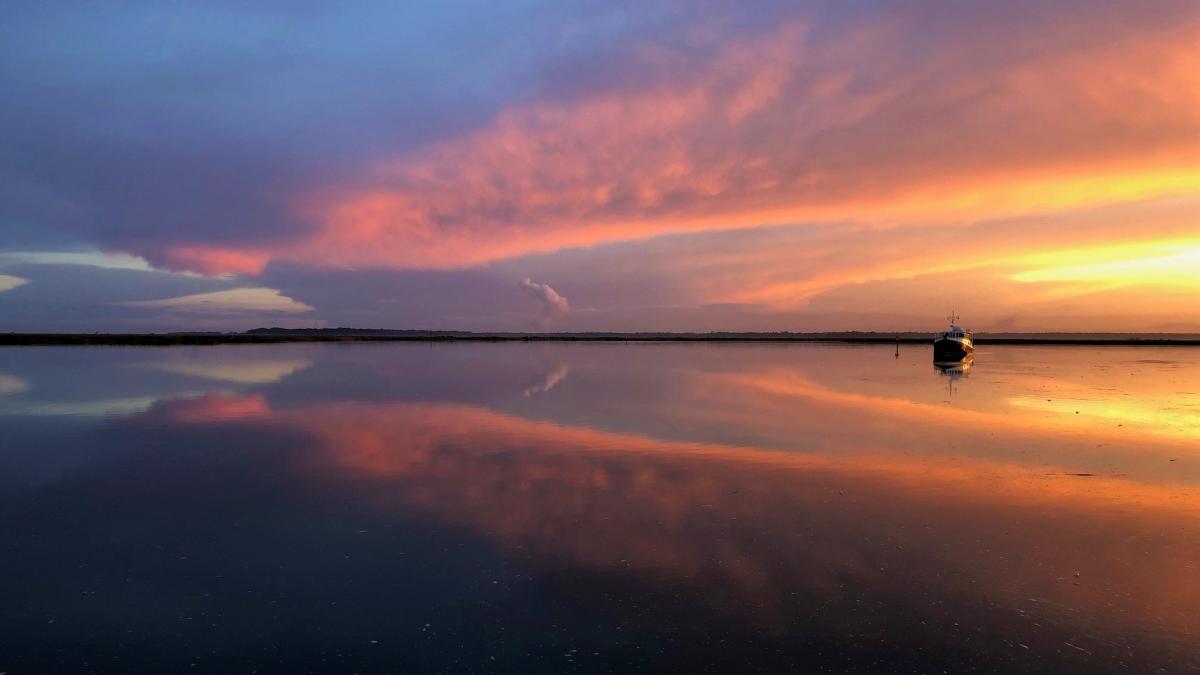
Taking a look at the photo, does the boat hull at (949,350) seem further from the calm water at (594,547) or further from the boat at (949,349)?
the calm water at (594,547)

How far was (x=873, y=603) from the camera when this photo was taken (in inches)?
332

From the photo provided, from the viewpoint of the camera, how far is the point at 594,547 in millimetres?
10508

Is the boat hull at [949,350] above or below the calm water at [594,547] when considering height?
above

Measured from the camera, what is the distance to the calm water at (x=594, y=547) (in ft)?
24.0

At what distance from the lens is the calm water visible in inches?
288

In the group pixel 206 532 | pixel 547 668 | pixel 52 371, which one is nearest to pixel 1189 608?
pixel 547 668

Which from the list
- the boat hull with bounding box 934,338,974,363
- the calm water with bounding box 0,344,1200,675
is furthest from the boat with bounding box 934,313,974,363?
the calm water with bounding box 0,344,1200,675

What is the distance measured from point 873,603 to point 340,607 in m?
6.63

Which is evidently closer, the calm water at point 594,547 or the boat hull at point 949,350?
the calm water at point 594,547

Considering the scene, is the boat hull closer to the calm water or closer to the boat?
the boat

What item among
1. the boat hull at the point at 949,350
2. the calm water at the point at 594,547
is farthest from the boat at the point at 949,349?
the calm water at the point at 594,547

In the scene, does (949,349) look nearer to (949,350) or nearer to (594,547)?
(949,350)

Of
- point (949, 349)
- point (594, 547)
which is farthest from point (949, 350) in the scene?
point (594, 547)

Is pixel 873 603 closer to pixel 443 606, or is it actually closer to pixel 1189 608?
pixel 1189 608
